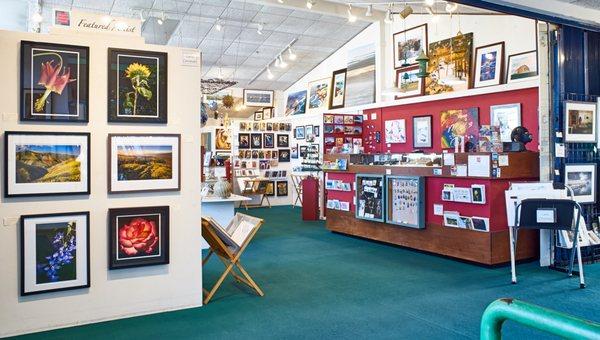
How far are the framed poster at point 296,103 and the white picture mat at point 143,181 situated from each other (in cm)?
1027

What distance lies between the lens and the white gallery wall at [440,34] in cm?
822

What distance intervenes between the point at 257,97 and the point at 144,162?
12.0 metres

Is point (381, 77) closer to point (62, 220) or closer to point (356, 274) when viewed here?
point (356, 274)

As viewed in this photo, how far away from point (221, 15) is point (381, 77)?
380cm

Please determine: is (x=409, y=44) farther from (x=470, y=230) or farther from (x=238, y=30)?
(x=470, y=230)

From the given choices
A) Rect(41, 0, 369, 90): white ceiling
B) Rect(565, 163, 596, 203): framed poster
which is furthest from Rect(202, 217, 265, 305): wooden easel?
Rect(41, 0, 369, 90): white ceiling

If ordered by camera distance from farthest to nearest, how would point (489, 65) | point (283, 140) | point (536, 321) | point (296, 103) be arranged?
point (296, 103)
point (283, 140)
point (489, 65)
point (536, 321)

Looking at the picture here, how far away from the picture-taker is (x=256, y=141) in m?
13.1

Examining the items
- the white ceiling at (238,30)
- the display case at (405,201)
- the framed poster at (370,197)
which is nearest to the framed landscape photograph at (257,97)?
the white ceiling at (238,30)

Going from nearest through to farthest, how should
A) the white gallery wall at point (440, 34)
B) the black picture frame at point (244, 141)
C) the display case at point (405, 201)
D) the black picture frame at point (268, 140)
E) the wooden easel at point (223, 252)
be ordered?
the wooden easel at point (223, 252), the display case at point (405, 201), the white gallery wall at point (440, 34), the black picture frame at point (244, 141), the black picture frame at point (268, 140)

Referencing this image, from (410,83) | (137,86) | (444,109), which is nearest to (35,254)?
(137,86)

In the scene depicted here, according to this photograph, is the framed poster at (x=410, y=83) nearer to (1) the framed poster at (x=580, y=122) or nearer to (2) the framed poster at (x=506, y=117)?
(2) the framed poster at (x=506, y=117)

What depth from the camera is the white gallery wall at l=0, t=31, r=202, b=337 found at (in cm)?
376

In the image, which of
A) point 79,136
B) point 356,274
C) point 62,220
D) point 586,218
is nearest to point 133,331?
point 62,220
